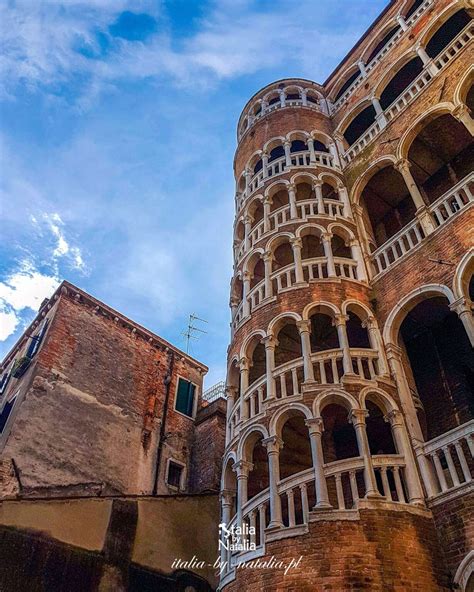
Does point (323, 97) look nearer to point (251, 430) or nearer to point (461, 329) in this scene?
point (461, 329)

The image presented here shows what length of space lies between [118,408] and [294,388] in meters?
9.19

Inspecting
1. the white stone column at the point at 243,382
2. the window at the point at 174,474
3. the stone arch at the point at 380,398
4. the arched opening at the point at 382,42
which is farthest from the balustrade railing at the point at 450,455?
the arched opening at the point at 382,42

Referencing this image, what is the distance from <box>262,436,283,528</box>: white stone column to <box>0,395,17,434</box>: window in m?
9.86

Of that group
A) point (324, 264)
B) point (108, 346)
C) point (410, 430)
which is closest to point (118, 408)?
point (108, 346)

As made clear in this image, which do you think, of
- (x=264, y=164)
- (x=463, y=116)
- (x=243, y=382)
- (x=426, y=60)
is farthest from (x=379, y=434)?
(x=426, y=60)

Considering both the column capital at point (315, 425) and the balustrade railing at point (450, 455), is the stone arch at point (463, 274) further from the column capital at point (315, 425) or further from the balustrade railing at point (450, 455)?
the column capital at point (315, 425)

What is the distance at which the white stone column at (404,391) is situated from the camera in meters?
9.65

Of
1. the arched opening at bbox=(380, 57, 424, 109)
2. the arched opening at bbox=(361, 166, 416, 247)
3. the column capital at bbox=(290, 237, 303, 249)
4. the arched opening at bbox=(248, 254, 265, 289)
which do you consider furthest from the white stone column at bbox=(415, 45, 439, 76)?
the arched opening at bbox=(248, 254, 265, 289)

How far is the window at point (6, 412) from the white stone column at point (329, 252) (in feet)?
37.5

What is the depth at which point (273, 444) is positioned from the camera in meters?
10.0

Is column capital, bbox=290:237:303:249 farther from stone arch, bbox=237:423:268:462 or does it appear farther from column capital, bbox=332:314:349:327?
stone arch, bbox=237:423:268:462

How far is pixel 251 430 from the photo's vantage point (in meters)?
10.8

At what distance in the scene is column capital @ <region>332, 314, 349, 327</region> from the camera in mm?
11516

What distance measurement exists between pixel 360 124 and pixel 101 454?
16341mm
